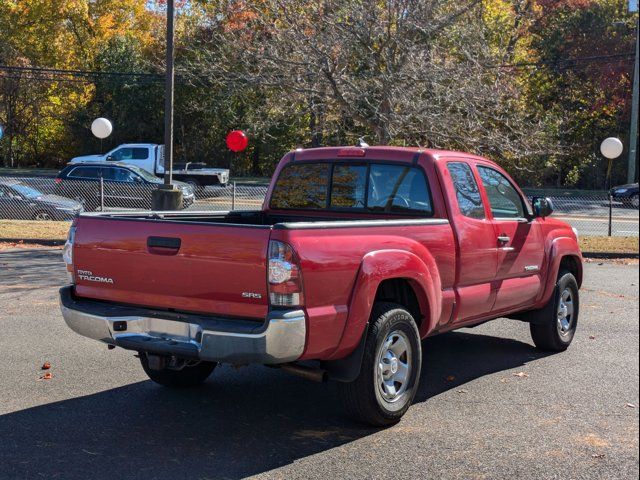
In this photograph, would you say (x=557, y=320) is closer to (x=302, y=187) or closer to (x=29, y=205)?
(x=302, y=187)

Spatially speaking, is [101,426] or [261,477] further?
[101,426]

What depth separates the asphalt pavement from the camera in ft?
15.7

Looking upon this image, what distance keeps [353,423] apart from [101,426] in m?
1.71

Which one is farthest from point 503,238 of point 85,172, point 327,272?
point 85,172

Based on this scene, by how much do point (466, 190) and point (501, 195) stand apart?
71cm

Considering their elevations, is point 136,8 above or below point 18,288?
above

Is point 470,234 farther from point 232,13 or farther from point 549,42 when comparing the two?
point 549,42

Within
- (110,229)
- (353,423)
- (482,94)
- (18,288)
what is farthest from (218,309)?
(482,94)

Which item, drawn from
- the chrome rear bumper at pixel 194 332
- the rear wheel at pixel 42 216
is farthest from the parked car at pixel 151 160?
the chrome rear bumper at pixel 194 332

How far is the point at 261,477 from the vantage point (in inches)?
183

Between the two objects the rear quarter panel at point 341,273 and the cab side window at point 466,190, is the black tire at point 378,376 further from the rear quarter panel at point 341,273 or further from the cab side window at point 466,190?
the cab side window at point 466,190

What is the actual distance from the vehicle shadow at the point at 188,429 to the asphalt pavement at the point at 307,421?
0.01 m

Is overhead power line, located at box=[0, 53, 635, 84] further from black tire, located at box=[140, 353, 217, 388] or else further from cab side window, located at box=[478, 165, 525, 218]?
black tire, located at box=[140, 353, 217, 388]

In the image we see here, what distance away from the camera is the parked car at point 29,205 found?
22.0m
